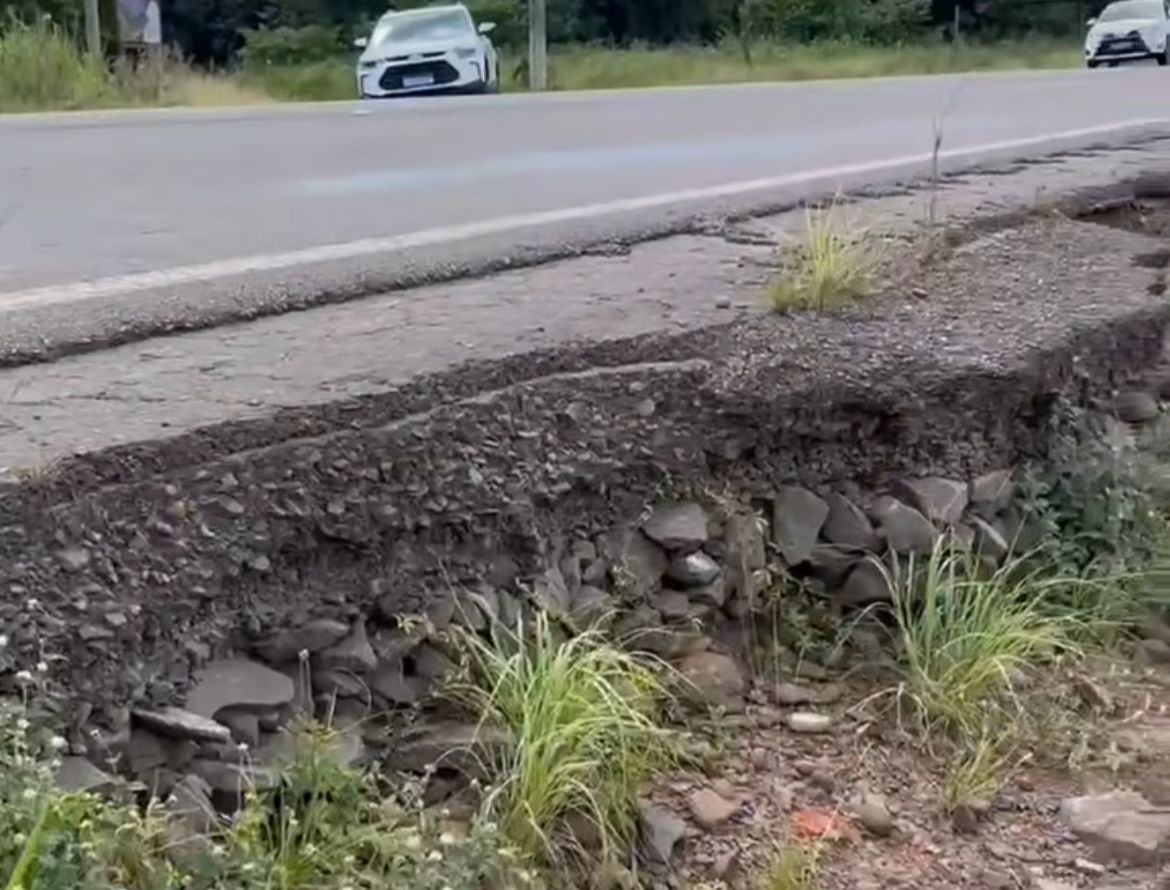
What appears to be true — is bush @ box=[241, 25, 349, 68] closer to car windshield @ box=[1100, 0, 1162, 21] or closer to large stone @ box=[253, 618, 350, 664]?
car windshield @ box=[1100, 0, 1162, 21]

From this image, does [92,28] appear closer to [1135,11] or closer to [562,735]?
[1135,11]

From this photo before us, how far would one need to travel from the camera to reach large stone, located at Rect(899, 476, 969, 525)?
12.2 ft

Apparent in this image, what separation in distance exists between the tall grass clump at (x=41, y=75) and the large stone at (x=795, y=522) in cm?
1087

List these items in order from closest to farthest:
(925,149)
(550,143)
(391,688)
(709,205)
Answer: (391,688)
(709,205)
(925,149)
(550,143)

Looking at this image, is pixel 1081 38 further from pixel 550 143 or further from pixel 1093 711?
pixel 1093 711

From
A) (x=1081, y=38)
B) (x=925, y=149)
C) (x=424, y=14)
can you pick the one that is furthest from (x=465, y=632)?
(x=1081, y=38)

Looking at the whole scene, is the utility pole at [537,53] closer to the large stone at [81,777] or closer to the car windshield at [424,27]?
the car windshield at [424,27]

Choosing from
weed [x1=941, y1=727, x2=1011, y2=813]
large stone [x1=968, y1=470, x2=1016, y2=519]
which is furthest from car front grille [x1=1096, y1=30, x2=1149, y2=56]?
weed [x1=941, y1=727, x2=1011, y2=813]

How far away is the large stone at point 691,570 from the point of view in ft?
11.0

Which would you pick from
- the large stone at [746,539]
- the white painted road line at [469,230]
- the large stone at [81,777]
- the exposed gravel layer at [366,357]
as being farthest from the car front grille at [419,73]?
the large stone at [81,777]

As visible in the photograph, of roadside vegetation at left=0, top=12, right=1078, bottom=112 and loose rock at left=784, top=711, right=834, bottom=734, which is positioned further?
roadside vegetation at left=0, top=12, right=1078, bottom=112

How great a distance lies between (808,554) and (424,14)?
61.2 feet

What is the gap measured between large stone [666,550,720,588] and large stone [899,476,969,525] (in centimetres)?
61

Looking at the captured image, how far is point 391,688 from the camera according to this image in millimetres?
2850
